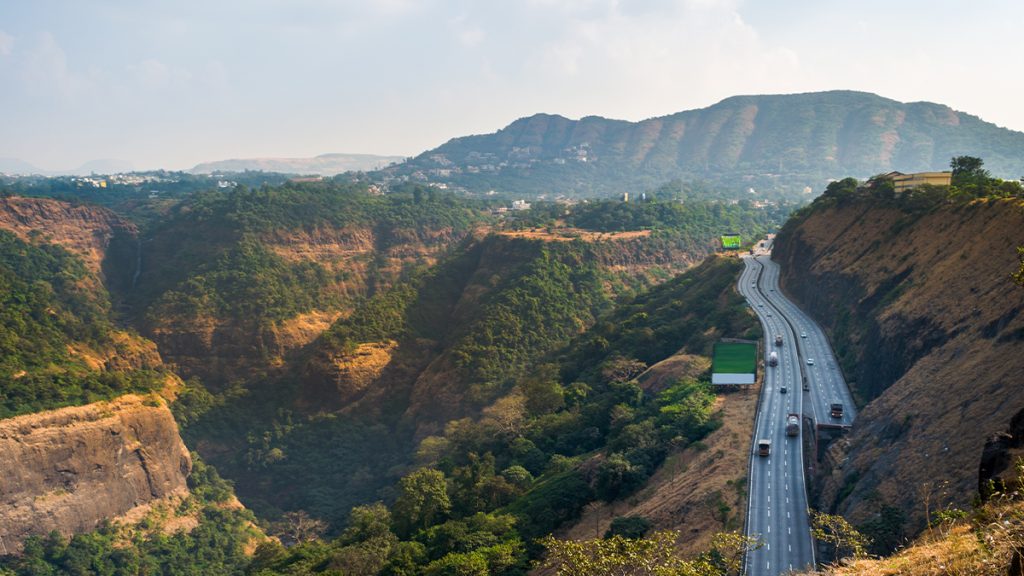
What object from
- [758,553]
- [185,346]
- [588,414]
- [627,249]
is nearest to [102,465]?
[185,346]

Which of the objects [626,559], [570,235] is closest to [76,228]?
[570,235]

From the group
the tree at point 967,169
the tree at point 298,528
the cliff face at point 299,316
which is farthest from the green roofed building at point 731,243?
the tree at point 298,528

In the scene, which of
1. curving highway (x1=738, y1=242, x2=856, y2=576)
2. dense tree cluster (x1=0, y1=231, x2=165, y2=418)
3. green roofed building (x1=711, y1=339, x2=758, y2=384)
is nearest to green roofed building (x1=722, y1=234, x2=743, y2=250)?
curving highway (x1=738, y1=242, x2=856, y2=576)

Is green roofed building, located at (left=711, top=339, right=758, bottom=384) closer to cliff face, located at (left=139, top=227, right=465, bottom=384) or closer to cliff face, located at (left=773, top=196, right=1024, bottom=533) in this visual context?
cliff face, located at (left=773, top=196, right=1024, bottom=533)

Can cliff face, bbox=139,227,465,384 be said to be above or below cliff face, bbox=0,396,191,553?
above

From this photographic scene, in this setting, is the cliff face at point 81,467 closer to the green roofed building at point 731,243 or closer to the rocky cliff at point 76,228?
the rocky cliff at point 76,228

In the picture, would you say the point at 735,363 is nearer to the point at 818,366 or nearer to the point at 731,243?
the point at 818,366
